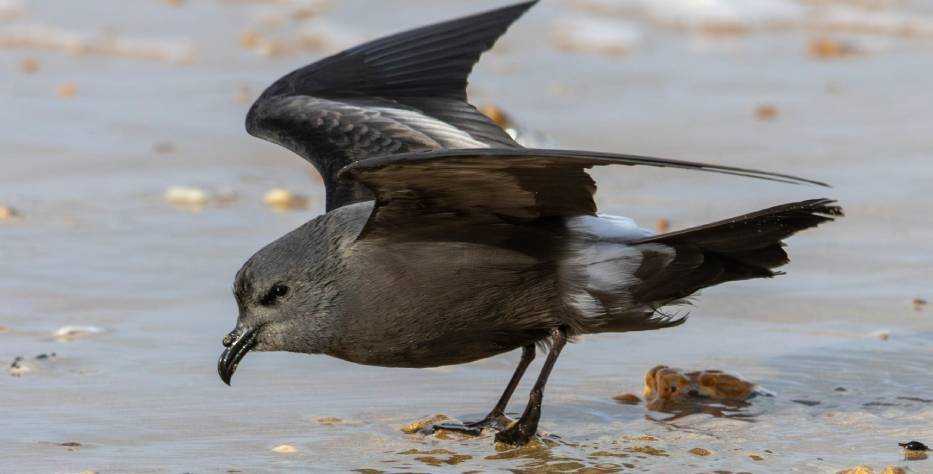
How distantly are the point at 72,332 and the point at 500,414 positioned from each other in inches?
72.9

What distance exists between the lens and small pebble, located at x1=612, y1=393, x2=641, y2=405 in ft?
17.0

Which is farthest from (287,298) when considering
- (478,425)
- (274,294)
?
(478,425)

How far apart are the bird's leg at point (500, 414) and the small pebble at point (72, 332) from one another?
5.54 ft

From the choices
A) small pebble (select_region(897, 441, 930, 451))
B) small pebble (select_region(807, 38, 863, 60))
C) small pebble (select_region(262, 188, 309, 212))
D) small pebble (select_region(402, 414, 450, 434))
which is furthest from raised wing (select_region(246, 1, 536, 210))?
small pebble (select_region(807, 38, 863, 60))

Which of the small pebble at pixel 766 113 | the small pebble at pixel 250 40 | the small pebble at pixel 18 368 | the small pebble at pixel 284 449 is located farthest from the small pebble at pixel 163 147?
the small pebble at pixel 284 449

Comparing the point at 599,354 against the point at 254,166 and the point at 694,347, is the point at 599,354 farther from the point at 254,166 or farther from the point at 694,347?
the point at 254,166

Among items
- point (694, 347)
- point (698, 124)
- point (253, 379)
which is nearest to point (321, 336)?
point (253, 379)

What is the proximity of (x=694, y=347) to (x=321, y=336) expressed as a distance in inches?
66.1

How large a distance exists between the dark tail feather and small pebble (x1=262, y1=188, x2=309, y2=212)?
3332 mm

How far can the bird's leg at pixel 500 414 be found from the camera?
15.9 feet

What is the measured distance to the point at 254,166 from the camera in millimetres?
8773

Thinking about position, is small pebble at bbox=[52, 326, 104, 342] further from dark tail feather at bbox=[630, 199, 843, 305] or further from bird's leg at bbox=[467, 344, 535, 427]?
dark tail feather at bbox=[630, 199, 843, 305]

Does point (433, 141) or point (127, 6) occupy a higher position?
point (127, 6)

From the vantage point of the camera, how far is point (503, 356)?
18.9 ft
